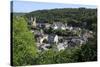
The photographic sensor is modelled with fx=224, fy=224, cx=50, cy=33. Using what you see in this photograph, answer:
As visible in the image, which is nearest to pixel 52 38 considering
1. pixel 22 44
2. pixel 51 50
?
pixel 51 50

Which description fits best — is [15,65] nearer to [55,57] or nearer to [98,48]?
[55,57]

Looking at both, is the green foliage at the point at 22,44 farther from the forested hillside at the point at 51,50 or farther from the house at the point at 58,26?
the house at the point at 58,26

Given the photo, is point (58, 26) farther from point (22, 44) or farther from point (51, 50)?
point (22, 44)

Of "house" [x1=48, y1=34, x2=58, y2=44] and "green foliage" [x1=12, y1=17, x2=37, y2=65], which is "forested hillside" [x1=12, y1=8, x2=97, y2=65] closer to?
"green foliage" [x1=12, y1=17, x2=37, y2=65]

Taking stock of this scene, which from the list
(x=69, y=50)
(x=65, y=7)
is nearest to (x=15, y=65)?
(x=69, y=50)

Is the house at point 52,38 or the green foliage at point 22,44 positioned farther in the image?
the house at point 52,38

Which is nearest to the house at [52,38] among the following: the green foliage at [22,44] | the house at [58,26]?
the house at [58,26]

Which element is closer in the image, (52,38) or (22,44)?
(22,44)

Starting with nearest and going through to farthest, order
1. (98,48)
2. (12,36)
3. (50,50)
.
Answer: (12,36), (50,50), (98,48)
